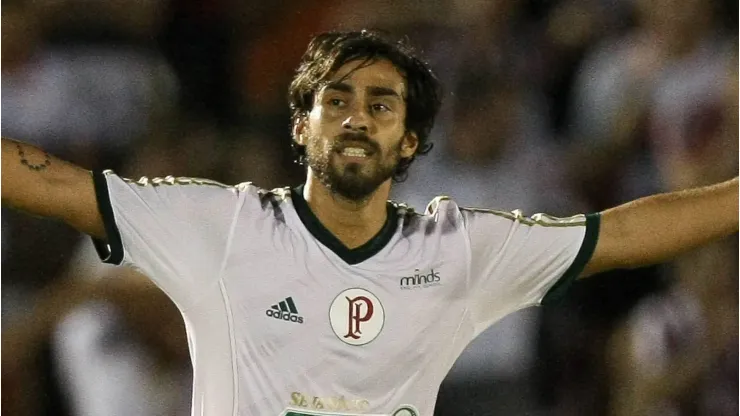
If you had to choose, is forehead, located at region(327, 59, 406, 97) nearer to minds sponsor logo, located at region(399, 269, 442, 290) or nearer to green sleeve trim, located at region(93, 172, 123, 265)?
minds sponsor logo, located at region(399, 269, 442, 290)

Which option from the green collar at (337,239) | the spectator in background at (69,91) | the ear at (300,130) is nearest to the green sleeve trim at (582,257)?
the green collar at (337,239)

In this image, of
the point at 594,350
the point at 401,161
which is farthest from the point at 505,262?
the point at 594,350

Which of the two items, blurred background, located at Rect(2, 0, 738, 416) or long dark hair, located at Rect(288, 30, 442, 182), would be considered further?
blurred background, located at Rect(2, 0, 738, 416)

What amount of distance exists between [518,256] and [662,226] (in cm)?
36

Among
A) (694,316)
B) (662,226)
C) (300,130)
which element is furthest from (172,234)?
(694,316)

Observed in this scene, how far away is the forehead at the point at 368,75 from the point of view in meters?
2.56

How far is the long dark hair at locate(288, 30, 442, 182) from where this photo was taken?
8.60ft

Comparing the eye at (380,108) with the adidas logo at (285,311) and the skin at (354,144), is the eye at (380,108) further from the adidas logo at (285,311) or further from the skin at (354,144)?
the adidas logo at (285,311)

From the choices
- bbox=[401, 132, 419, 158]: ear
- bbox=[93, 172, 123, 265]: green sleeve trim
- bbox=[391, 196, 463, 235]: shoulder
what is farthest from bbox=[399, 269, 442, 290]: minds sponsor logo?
bbox=[93, 172, 123, 265]: green sleeve trim

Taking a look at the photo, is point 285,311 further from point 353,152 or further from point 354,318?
point 353,152

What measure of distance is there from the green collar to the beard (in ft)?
0.27

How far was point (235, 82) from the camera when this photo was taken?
12.1ft

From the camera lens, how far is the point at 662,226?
8.25 ft

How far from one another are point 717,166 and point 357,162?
1676mm
